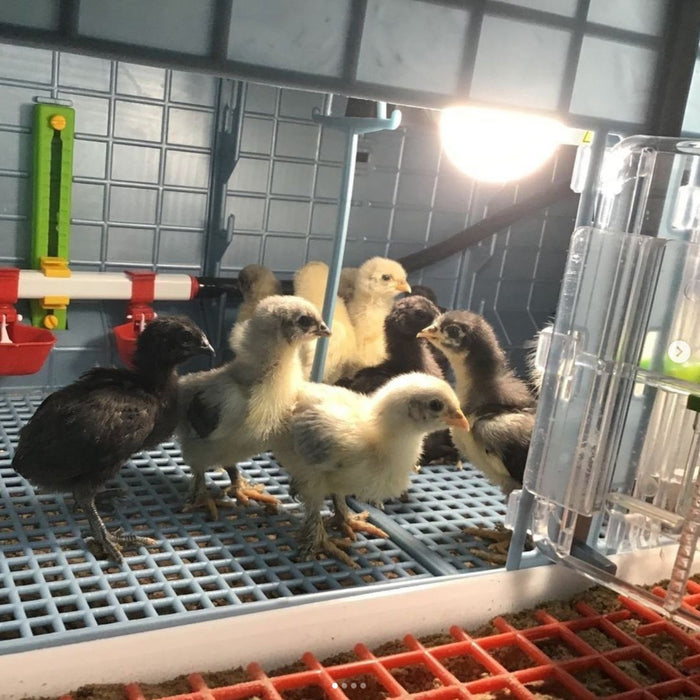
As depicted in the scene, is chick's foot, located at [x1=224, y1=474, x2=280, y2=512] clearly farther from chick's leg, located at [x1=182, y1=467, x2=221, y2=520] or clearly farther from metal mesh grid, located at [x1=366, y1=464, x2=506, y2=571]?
metal mesh grid, located at [x1=366, y1=464, x2=506, y2=571]

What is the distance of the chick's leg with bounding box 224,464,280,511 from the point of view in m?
1.70

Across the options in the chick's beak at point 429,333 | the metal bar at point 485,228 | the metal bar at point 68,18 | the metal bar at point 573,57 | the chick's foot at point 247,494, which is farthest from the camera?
the metal bar at point 485,228

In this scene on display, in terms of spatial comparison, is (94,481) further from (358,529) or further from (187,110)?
(187,110)

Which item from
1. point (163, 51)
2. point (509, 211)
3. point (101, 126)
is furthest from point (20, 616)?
point (509, 211)

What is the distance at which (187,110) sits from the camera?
Answer: 228 cm

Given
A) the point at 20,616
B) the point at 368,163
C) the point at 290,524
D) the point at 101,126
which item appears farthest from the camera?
the point at 368,163

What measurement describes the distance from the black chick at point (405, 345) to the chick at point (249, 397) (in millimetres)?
349

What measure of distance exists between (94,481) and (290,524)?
39 cm

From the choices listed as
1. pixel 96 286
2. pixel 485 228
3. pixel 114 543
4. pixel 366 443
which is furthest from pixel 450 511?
pixel 485 228

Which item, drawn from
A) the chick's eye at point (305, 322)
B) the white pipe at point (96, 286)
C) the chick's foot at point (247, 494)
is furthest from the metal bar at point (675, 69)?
the white pipe at point (96, 286)

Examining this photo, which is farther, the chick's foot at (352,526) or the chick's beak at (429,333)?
the chick's beak at (429,333)

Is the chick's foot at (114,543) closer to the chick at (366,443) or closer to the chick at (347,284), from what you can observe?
the chick at (366,443)

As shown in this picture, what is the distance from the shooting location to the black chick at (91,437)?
1.45 meters

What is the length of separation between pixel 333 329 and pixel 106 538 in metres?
0.91
